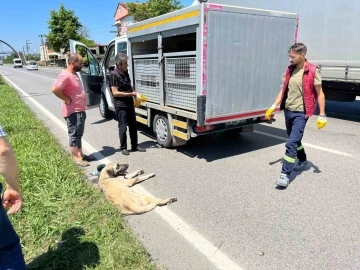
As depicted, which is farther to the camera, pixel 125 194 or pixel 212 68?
pixel 212 68

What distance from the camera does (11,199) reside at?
1.90 metres

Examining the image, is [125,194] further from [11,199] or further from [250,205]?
[11,199]

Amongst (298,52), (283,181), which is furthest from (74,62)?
(283,181)

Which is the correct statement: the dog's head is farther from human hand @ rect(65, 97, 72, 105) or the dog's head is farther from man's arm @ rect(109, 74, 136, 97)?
man's arm @ rect(109, 74, 136, 97)

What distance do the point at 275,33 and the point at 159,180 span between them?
10.6ft

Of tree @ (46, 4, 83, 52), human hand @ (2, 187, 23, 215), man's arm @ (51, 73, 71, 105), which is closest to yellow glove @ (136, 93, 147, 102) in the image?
man's arm @ (51, 73, 71, 105)

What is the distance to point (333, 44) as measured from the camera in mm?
7691

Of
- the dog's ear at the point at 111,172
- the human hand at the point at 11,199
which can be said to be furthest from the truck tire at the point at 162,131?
the human hand at the point at 11,199

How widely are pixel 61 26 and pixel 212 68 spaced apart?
151ft

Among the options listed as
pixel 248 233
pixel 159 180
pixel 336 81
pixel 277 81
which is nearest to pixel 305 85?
pixel 277 81

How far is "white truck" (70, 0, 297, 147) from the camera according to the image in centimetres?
466

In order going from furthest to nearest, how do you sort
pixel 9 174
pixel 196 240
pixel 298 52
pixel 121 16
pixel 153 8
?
1. pixel 121 16
2. pixel 153 8
3. pixel 298 52
4. pixel 196 240
5. pixel 9 174

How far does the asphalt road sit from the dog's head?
1.47 ft

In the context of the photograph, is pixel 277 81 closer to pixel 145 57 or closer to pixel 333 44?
pixel 145 57
